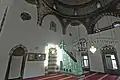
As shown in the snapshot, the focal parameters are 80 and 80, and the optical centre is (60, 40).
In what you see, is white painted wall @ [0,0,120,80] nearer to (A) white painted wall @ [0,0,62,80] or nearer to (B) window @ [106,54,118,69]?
(A) white painted wall @ [0,0,62,80]

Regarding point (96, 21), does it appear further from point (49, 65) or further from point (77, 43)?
point (49, 65)

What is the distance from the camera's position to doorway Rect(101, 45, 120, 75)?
20.8ft

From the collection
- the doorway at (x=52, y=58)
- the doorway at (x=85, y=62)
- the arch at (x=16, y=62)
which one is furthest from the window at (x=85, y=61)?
the arch at (x=16, y=62)

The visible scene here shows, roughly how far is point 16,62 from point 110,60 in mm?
7185

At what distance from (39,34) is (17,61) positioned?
2508 millimetres

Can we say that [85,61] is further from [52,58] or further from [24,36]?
[24,36]

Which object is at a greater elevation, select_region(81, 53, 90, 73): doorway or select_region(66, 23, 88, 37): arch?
select_region(66, 23, 88, 37): arch

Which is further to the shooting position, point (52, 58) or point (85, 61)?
point (85, 61)

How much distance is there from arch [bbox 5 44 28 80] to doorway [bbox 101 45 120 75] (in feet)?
21.4

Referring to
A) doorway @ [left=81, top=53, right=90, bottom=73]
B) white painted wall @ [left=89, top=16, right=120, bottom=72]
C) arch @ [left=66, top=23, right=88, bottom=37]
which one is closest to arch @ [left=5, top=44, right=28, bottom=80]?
arch @ [left=66, top=23, right=88, bottom=37]

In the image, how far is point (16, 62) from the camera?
5.07 meters

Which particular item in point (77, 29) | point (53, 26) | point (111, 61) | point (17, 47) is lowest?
point (111, 61)

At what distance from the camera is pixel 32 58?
573cm

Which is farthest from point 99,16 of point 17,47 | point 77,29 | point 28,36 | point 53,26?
point 17,47
